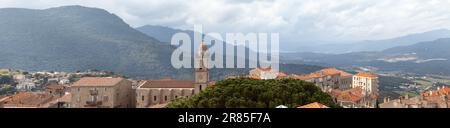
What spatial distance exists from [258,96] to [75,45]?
403 feet

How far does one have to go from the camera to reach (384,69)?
534 feet

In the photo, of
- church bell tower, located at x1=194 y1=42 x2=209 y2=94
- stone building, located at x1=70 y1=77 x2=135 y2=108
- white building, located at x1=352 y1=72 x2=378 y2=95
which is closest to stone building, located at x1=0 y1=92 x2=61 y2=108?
stone building, located at x1=70 y1=77 x2=135 y2=108

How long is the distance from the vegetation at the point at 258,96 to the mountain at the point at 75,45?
80.4 meters

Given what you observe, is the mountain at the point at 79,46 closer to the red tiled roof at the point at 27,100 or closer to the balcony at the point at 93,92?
Answer: the red tiled roof at the point at 27,100

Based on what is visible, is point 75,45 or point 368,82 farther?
point 75,45

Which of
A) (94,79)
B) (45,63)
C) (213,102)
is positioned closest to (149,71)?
(45,63)

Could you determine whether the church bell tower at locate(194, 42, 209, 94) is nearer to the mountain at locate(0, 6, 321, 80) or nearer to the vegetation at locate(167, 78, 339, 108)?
the vegetation at locate(167, 78, 339, 108)

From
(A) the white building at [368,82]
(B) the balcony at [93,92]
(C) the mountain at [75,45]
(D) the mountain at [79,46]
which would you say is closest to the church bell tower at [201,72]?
(B) the balcony at [93,92]

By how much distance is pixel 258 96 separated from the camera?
27750 millimetres

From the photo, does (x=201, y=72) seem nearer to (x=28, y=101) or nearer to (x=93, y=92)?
(x=93, y=92)

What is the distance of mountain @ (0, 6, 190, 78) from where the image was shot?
12262 cm

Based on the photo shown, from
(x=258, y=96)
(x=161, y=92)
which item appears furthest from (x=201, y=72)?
(x=258, y=96)
